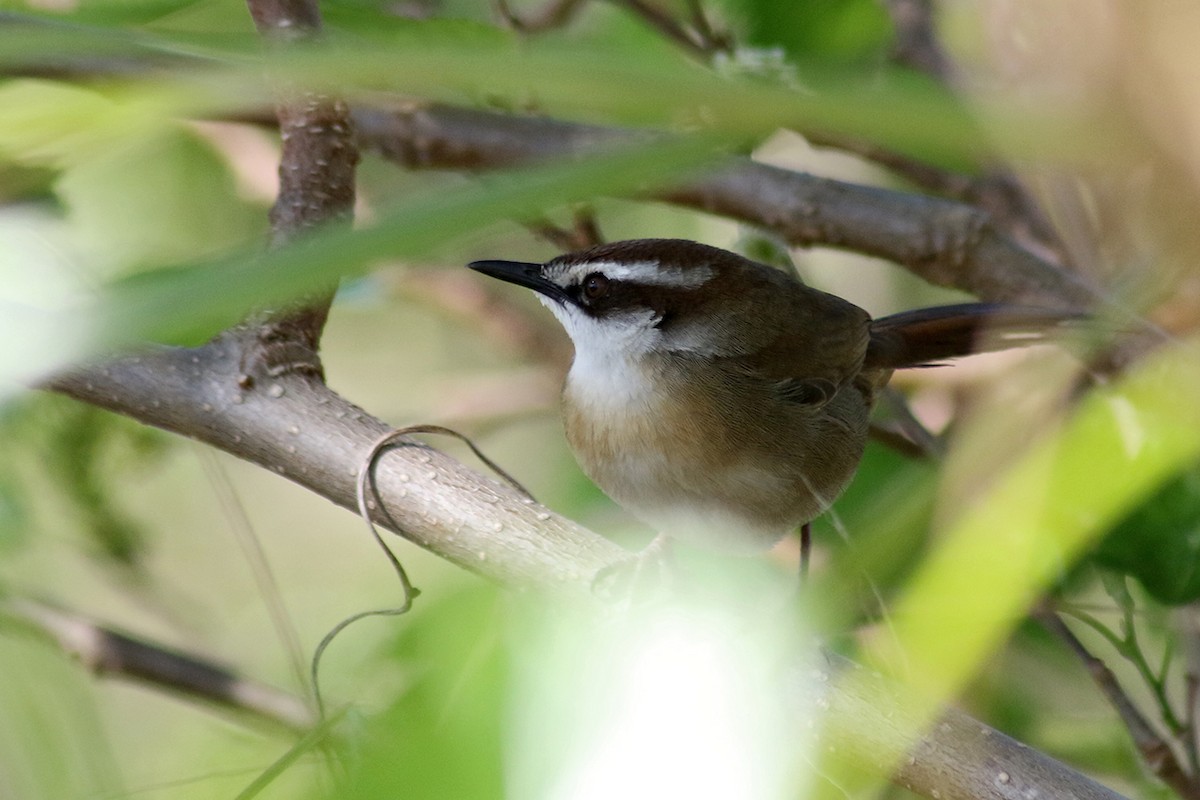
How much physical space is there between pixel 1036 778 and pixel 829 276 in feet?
10.2

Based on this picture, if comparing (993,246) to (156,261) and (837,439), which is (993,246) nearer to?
(837,439)

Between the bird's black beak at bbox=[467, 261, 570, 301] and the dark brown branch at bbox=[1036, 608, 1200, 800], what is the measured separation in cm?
112

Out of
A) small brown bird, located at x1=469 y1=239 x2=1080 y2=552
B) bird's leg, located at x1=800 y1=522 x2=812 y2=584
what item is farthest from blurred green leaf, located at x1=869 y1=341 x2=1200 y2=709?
bird's leg, located at x1=800 y1=522 x2=812 y2=584

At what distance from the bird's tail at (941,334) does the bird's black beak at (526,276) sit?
2.36 ft

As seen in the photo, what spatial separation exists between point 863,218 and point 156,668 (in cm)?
168

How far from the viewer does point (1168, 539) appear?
6.05ft

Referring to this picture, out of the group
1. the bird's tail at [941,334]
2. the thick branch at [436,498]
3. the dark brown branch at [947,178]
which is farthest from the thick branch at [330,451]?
the dark brown branch at [947,178]

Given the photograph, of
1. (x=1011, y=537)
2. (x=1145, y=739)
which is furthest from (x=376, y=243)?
(x=1145, y=739)

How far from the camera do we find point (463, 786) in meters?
0.47

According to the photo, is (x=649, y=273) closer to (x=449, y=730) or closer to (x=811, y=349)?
(x=811, y=349)

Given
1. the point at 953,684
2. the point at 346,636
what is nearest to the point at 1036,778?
the point at 953,684

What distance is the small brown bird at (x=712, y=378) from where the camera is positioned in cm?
225

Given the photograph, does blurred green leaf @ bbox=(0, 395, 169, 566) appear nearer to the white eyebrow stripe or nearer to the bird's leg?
the white eyebrow stripe

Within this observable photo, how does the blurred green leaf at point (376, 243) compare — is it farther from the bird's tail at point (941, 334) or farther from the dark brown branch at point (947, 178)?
the dark brown branch at point (947, 178)
